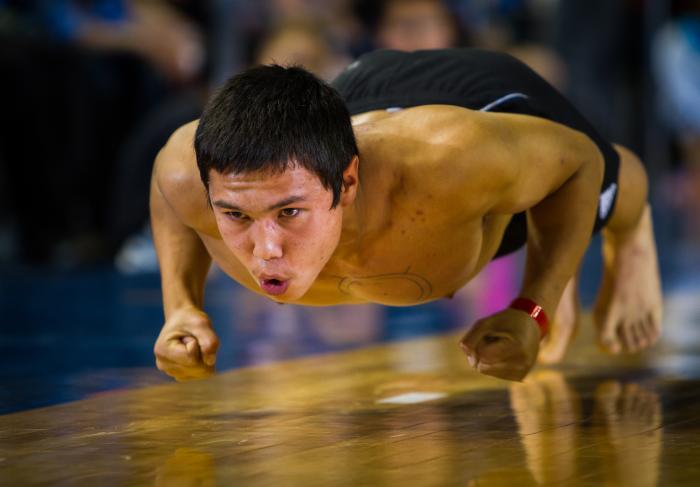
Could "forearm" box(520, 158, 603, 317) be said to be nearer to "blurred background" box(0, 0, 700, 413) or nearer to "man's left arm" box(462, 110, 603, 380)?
"man's left arm" box(462, 110, 603, 380)

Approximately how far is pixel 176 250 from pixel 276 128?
601 millimetres

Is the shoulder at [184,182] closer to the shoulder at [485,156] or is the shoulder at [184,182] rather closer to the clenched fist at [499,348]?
the shoulder at [485,156]

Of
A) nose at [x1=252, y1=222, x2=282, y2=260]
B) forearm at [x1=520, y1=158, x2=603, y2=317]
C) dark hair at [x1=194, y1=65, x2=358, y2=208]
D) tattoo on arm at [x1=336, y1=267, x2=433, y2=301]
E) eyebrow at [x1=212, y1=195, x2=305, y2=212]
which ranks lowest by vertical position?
tattoo on arm at [x1=336, y1=267, x2=433, y2=301]

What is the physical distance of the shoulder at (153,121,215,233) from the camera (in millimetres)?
2580

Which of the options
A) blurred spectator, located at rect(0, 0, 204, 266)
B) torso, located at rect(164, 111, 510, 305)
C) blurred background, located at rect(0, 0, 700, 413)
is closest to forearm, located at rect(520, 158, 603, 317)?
torso, located at rect(164, 111, 510, 305)

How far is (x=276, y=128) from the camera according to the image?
7.39 feet

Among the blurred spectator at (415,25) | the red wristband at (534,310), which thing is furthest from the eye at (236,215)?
the blurred spectator at (415,25)

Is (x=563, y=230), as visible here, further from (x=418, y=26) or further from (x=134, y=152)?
(x=134, y=152)

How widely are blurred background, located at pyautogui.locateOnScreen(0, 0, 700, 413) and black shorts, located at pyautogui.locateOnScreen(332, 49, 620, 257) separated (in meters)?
0.89

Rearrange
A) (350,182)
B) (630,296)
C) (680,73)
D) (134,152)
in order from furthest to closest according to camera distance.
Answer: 1. (680,73)
2. (134,152)
3. (630,296)
4. (350,182)

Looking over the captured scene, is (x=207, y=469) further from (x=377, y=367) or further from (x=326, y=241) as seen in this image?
(x=377, y=367)

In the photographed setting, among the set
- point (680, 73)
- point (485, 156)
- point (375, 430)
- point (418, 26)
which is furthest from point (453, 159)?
point (680, 73)

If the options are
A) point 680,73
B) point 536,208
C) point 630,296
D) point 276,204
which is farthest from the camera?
point 680,73

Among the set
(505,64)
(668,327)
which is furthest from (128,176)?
(505,64)
